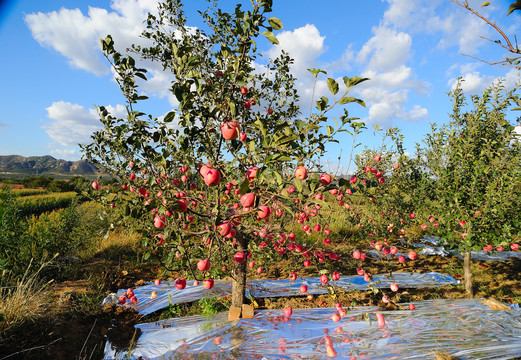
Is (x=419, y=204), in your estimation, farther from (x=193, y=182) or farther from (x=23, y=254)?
(x=23, y=254)

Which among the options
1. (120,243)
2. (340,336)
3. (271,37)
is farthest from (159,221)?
(120,243)

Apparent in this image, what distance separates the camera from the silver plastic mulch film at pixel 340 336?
252 centimetres

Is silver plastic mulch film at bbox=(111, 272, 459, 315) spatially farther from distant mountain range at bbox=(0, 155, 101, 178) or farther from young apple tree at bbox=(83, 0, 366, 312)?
distant mountain range at bbox=(0, 155, 101, 178)

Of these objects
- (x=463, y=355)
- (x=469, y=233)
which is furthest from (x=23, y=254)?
(x=469, y=233)

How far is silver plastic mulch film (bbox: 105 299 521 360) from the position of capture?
252 centimetres

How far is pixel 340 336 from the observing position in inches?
110

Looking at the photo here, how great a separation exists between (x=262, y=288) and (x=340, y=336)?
1.79 meters

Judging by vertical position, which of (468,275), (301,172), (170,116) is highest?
(170,116)

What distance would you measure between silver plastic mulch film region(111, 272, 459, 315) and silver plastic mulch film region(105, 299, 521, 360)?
0.72 m

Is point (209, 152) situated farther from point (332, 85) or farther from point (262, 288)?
point (262, 288)

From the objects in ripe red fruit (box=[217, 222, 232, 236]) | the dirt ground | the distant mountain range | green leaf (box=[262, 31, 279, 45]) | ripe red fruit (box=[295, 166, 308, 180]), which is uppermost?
the distant mountain range

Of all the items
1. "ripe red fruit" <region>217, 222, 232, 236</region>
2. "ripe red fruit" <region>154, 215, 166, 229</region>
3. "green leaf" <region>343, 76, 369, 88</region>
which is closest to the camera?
"green leaf" <region>343, 76, 369, 88</region>

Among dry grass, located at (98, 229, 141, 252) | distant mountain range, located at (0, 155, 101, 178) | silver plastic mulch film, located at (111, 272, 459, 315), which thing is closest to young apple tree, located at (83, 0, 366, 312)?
silver plastic mulch film, located at (111, 272, 459, 315)

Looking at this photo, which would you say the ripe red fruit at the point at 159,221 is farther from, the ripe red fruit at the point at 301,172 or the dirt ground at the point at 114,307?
the dirt ground at the point at 114,307
